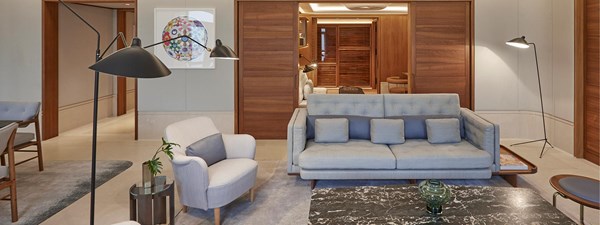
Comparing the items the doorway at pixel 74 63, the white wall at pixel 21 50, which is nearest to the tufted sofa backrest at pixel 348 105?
the doorway at pixel 74 63

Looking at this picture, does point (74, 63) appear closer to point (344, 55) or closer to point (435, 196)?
point (344, 55)

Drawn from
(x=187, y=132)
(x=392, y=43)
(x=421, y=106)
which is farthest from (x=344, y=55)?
(x=187, y=132)

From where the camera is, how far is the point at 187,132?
394 centimetres

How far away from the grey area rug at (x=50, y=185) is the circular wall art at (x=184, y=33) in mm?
2056

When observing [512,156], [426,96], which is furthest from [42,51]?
[512,156]

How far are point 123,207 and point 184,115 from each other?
3.22m

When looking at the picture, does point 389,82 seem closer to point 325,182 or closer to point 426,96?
point 426,96

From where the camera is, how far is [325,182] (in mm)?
4598

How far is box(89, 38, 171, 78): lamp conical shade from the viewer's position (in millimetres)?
2236

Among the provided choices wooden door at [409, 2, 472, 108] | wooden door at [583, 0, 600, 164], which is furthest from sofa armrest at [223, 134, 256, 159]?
wooden door at [583, 0, 600, 164]

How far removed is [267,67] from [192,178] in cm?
376

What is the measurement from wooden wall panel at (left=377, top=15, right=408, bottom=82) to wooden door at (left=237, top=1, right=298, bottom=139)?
470cm

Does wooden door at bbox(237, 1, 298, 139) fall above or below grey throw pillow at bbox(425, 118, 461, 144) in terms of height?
above

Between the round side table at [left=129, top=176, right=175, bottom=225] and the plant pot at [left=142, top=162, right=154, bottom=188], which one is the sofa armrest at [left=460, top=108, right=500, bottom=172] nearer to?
the round side table at [left=129, top=176, right=175, bottom=225]
